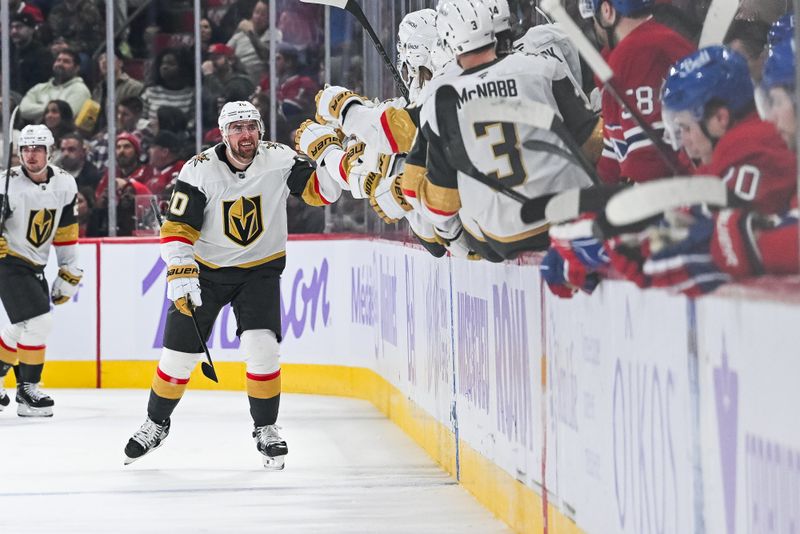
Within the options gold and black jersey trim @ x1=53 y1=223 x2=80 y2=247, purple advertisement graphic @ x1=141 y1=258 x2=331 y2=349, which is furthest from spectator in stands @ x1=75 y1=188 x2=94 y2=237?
gold and black jersey trim @ x1=53 y1=223 x2=80 y2=247

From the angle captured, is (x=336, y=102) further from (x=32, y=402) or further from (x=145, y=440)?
(x=32, y=402)

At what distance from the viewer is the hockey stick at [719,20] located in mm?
2854

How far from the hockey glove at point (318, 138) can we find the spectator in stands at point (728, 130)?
300 centimetres

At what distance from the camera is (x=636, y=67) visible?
3.04 metres

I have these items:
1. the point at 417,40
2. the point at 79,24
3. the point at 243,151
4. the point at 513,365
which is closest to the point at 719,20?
the point at 513,365

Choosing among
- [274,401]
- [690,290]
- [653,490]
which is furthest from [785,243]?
[274,401]

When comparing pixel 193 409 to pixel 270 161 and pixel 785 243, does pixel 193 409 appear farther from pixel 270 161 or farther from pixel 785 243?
pixel 785 243

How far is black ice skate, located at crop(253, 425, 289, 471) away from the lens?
550 centimetres

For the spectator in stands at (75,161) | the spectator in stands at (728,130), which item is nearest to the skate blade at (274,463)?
the spectator in stands at (728,130)

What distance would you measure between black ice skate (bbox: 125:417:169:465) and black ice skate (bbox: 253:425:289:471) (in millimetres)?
429

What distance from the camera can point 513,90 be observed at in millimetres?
3539

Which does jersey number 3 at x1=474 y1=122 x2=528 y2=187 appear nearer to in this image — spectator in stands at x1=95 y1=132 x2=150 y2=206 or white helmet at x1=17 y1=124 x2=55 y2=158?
white helmet at x1=17 y1=124 x2=55 y2=158

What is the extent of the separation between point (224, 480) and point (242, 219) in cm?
114

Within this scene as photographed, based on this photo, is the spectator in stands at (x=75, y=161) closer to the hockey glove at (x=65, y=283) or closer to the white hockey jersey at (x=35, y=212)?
the white hockey jersey at (x=35, y=212)
